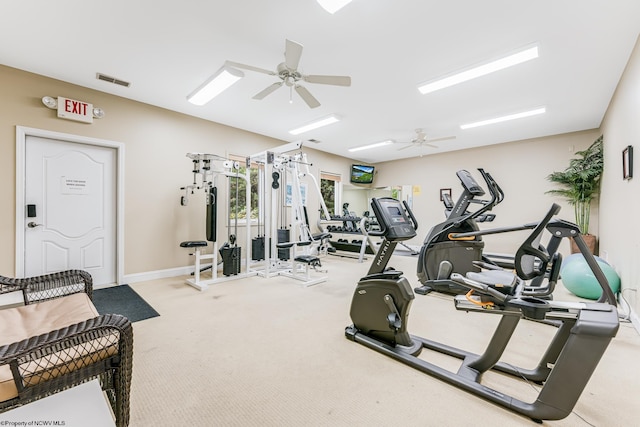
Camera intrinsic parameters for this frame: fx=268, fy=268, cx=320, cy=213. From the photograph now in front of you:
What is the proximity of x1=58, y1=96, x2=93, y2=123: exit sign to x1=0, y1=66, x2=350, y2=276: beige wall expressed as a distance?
0.08 m

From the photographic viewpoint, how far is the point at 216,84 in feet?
11.1

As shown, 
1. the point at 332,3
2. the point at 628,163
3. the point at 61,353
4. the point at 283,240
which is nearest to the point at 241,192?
the point at 283,240

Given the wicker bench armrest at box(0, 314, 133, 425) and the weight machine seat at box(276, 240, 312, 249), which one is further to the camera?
the weight machine seat at box(276, 240, 312, 249)

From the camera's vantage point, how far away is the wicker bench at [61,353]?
991mm

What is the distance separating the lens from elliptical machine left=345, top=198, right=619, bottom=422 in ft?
4.40

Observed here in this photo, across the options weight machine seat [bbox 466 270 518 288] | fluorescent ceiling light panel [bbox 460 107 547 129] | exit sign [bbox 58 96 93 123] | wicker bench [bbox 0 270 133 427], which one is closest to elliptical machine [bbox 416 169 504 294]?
weight machine seat [bbox 466 270 518 288]

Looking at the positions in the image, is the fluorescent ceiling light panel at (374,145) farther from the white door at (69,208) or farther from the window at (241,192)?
the white door at (69,208)

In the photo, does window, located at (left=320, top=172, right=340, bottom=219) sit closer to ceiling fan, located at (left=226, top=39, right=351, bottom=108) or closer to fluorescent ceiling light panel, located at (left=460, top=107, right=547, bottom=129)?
fluorescent ceiling light panel, located at (left=460, top=107, right=547, bottom=129)

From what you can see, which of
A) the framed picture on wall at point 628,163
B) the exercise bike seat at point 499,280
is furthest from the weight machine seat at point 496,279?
the framed picture on wall at point 628,163

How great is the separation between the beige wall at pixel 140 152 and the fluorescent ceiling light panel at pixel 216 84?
1.04 meters

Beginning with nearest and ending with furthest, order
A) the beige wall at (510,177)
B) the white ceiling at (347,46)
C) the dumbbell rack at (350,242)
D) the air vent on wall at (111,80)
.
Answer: the white ceiling at (347,46)
the air vent on wall at (111,80)
the beige wall at (510,177)
the dumbbell rack at (350,242)

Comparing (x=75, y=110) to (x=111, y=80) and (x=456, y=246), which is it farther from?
(x=456, y=246)

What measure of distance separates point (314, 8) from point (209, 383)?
3.02 meters

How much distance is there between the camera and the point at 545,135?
593 cm
